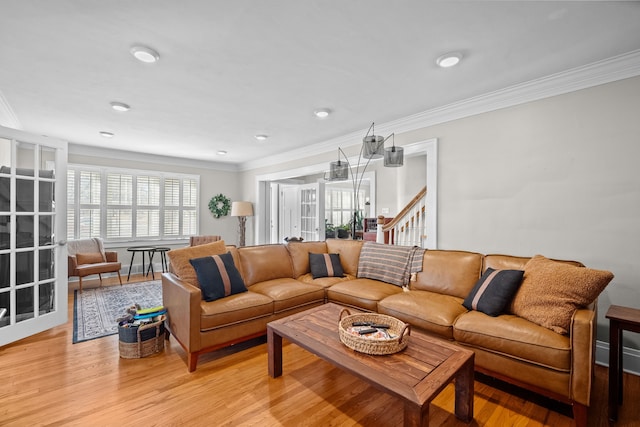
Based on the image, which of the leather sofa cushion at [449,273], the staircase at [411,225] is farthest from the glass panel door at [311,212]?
the leather sofa cushion at [449,273]

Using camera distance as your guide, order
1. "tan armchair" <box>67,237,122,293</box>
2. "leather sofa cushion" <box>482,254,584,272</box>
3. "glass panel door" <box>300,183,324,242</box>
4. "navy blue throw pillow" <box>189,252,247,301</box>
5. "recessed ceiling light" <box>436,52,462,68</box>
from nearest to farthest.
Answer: "recessed ceiling light" <box>436,52,462,68</box>, "leather sofa cushion" <box>482,254,584,272</box>, "navy blue throw pillow" <box>189,252,247,301</box>, "tan armchair" <box>67,237,122,293</box>, "glass panel door" <box>300,183,324,242</box>

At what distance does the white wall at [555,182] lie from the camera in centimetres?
234

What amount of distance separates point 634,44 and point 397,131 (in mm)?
2140

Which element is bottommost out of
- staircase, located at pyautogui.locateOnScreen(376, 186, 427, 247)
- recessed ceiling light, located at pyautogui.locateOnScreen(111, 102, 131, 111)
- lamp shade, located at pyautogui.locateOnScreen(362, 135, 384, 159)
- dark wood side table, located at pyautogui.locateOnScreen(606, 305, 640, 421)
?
dark wood side table, located at pyautogui.locateOnScreen(606, 305, 640, 421)

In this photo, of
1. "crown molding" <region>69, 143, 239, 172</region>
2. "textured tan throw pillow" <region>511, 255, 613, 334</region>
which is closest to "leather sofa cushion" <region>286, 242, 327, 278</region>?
"textured tan throw pillow" <region>511, 255, 613, 334</region>

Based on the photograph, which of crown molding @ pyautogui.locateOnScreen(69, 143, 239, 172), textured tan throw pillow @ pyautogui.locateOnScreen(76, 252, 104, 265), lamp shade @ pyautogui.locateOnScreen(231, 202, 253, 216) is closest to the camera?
textured tan throw pillow @ pyautogui.locateOnScreen(76, 252, 104, 265)

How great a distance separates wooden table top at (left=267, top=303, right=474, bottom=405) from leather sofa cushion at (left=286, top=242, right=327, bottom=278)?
4.84 ft

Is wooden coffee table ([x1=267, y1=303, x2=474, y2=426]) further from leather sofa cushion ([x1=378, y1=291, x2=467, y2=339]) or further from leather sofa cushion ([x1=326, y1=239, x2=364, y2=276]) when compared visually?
leather sofa cushion ([x1=326, y1=239, x2=364, y2=276])

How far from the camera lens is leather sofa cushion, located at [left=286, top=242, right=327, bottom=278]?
142 inches

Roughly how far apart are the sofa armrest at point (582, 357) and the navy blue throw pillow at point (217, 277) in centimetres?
249

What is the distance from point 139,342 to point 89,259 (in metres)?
3.20

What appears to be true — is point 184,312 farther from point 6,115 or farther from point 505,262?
point 6,115

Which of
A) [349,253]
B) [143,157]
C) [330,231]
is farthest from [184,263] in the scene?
[330,231]

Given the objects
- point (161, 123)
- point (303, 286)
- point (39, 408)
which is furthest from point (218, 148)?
point (39, 408)
